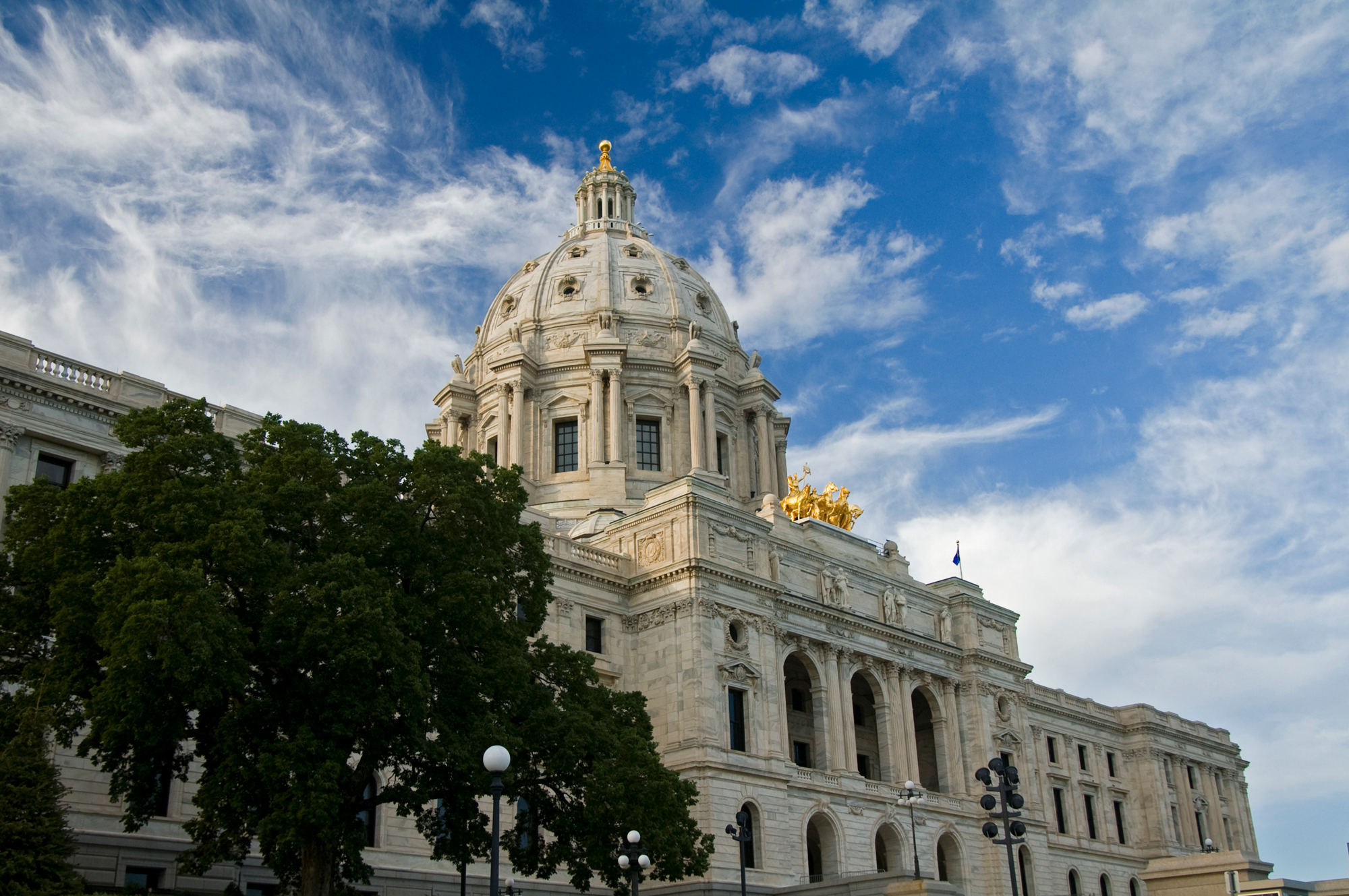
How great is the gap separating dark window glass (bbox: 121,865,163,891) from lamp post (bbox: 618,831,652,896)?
13.2m

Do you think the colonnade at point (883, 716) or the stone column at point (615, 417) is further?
the stone column at point (615, 417)

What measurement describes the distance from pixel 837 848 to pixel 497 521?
2838 cm

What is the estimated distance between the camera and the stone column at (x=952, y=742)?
62.3 m

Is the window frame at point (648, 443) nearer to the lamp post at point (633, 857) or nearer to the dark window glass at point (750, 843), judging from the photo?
the dark window glass at point (750, 843)

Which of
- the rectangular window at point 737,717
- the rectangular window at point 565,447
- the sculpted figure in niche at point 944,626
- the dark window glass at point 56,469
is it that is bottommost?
the rectangular window at point 737,717

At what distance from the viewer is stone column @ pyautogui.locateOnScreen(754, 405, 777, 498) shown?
253 feet

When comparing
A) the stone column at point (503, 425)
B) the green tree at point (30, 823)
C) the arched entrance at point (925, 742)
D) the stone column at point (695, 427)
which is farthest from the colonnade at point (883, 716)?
the green tree at point (30, 823)

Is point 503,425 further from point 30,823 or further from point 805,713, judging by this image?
point 30,823

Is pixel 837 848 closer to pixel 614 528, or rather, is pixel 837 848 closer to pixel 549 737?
pixel 614 528

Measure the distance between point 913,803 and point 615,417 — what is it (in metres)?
26.7

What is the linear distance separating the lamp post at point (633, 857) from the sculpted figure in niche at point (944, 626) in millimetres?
36501

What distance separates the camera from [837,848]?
177 feet

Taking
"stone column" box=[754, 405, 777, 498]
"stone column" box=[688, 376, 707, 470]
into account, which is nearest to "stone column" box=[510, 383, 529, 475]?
"stone column" box=[688, 376, 707, 470]

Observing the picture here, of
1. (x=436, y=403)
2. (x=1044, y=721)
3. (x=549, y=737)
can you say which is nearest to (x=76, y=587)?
(x=549, y=737)
